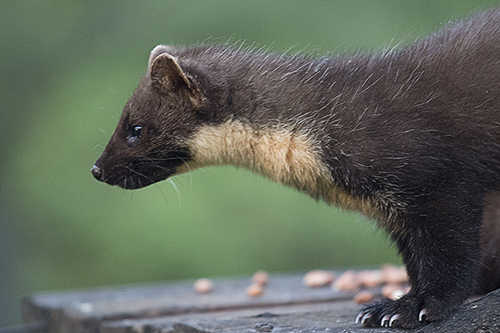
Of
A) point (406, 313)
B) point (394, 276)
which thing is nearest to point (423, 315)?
point (406, 313)

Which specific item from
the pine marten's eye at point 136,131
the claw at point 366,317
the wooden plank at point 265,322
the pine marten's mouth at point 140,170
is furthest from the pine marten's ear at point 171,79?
the claw at point 366,317

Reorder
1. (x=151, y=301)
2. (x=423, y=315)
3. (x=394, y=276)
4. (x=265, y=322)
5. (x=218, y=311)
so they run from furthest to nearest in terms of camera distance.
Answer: (x=394, y=276) < (x=151, y=301) < (x=218, y=311) < (x=265, y=322) < (x=423, y=315)

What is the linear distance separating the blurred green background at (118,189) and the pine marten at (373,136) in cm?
547

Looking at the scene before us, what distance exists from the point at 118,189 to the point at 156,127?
19.1 ft

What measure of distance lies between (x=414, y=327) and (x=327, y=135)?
96 cm

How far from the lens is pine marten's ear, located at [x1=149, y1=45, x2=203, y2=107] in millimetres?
3402

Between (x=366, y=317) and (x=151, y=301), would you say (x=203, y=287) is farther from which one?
(x=366, y=317)

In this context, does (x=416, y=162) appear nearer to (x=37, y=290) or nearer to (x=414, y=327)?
(x=414, y=327)

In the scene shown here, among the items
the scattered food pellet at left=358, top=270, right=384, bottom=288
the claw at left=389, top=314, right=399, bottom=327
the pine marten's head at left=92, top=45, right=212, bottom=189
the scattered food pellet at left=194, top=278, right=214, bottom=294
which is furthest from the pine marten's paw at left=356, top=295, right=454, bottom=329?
the scattered food pellet at left=194, top=278, right=214, bottom=294

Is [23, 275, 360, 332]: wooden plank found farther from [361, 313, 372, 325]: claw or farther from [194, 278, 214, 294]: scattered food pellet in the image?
[361, 313, 372, 325]: claw

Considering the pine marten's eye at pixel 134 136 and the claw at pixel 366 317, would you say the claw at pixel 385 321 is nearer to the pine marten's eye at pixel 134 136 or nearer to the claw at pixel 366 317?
the claw at pixel 366 317

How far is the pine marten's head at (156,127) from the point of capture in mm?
3441

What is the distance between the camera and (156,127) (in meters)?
3.50

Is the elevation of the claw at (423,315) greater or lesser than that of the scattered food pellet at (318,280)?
lesser
